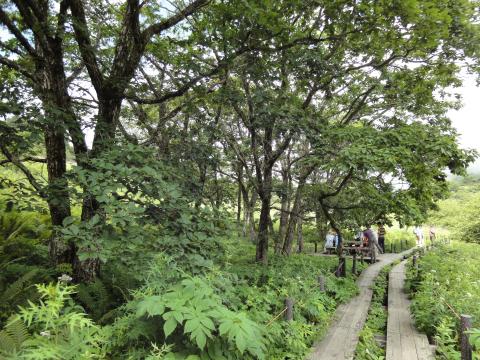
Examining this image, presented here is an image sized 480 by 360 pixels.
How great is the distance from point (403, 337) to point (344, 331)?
1012 mm

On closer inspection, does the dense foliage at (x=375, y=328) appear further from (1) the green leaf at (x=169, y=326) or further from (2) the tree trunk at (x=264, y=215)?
(1) the green leaf at (x=169, y=326)

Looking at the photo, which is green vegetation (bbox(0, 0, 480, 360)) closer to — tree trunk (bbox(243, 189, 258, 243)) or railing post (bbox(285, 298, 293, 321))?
railing post (bbox(285, 298, 293, 321))

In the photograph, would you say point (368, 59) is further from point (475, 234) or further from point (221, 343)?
point (475, 234)

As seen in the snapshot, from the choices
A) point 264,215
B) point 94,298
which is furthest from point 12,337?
point 264,215

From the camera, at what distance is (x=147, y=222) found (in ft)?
11.1

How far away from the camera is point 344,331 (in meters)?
5.77

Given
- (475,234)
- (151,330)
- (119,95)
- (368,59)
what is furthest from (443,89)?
(475,234)

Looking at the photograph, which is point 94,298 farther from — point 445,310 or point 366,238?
point 366,238

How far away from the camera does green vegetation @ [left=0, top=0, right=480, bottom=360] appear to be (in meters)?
2.57

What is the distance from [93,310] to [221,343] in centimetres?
337

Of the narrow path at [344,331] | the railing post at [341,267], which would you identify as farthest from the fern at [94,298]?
the railing post at [341,267]

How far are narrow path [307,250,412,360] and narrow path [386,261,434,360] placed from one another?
52 cm

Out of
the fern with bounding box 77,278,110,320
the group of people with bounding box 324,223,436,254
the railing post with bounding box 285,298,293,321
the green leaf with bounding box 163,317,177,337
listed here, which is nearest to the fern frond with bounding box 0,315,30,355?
the green leaf with bounding box 163,317,177,337

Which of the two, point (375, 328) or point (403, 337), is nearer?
point (403, 337)
